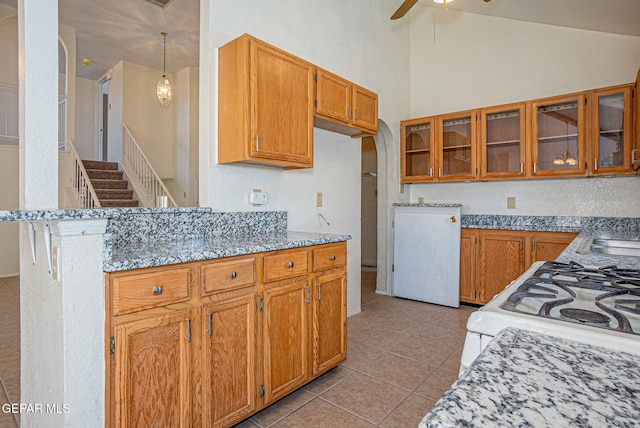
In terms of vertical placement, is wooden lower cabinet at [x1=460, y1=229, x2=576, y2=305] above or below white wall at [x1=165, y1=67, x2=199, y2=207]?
below

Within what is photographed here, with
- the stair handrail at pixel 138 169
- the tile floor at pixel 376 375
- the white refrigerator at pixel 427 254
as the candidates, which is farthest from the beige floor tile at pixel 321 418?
the stair handrail at pixel 138 169

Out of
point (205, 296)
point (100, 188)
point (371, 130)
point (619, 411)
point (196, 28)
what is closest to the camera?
point (619, 411)

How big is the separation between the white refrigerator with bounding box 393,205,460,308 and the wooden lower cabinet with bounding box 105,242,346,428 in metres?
2.01

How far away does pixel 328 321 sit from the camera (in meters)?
2.31

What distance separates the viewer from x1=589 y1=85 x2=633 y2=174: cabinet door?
3.16 m

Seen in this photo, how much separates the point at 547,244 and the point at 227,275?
3.31 metres

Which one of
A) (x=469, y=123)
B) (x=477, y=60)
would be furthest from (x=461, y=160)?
(x=477, y=60)

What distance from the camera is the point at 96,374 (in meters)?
1.33

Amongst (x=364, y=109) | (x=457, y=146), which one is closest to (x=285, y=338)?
(x=364, y=109)

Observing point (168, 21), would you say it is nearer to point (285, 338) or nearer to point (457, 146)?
point (457, 146)

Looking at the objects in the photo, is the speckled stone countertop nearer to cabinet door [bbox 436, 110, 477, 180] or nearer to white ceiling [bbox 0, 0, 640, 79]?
white ceiling [bbox 0, 0, 640, 79]

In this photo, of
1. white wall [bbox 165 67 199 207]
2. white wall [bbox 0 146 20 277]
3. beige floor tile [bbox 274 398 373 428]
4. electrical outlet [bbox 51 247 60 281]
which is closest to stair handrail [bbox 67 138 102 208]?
white wall [bbox 0 146 20 277]

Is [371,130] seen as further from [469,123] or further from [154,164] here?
[154,164]

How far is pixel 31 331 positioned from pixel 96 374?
0.57 m
